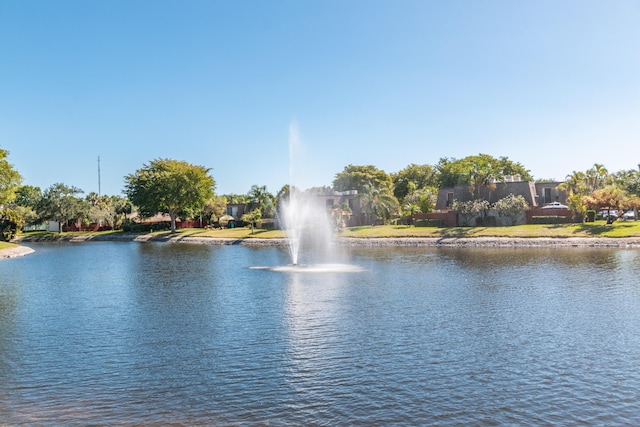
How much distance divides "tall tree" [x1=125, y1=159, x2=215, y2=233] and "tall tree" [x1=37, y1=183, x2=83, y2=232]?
Answer: 62.0 feet

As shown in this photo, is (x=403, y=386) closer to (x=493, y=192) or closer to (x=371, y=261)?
(x=371, y=261)

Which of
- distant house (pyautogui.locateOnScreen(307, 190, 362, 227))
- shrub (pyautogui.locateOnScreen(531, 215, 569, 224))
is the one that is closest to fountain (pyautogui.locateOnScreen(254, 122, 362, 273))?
distant house (pyautogui.locateOnScreen(307, 190, 362, 227))

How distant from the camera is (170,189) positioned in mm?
105812

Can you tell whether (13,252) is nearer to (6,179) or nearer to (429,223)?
(6,179)

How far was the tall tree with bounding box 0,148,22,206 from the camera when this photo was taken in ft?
238

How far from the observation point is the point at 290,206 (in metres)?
102

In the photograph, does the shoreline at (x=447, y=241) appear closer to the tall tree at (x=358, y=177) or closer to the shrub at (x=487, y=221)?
the shrub at (x=487, y=221)

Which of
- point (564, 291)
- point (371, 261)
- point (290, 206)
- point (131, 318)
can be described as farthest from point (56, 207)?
point (564, 291)

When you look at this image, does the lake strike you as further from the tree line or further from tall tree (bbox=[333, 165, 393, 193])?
tall tree (bbox=[333, 165, 393, 193])

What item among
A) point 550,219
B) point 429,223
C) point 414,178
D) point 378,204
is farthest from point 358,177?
point 550,219

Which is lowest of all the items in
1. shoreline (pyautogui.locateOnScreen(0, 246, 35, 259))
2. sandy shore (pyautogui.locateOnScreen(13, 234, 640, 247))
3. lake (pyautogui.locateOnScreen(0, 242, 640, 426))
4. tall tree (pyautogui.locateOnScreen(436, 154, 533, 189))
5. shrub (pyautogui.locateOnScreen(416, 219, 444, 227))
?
lake (pyautogui.locateOnScreen(0, 242, 640, 426))

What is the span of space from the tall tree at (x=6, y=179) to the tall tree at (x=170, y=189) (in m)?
32.7

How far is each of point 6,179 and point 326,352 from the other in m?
71.9

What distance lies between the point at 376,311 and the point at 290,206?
76.1 meters
